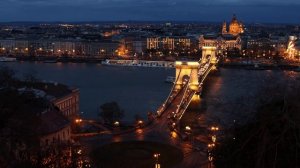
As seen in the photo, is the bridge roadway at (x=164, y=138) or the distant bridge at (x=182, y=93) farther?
the distant bridge at (x=182, y=93)

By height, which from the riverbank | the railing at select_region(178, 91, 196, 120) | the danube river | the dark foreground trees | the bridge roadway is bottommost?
the riverbank

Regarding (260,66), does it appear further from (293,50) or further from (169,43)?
(169,43)

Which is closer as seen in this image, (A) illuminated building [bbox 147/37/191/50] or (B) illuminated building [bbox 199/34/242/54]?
(B) illuminated building [bbox 199/34/242/54]

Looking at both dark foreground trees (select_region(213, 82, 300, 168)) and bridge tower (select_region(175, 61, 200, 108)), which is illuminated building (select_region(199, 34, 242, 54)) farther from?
dark foreground trees (select_region(213, 82, 300, 168))

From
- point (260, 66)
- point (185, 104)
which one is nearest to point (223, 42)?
point (260, 66)

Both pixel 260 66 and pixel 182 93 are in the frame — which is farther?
pixel 260 66

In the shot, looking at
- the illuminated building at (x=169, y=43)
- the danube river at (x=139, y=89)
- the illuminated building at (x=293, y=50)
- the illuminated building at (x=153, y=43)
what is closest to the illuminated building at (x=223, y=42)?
the illuminated building at (x=169, y=43)

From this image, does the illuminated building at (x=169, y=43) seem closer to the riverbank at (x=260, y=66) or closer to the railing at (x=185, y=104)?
the riverbank at (x=260, y=66)

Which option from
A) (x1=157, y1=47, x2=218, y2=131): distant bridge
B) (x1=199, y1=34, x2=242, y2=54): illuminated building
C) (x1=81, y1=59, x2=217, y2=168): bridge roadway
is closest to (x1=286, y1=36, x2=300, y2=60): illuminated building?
(x1=199, y1=34, x2=242, y2=54): illuminated building

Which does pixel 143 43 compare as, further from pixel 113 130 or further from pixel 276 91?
pixel 276 91
